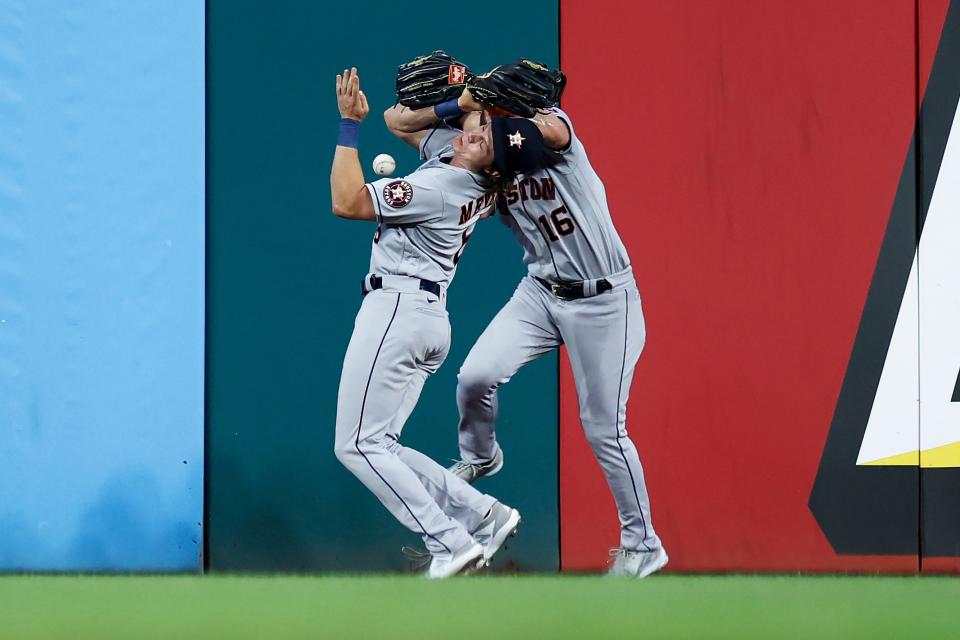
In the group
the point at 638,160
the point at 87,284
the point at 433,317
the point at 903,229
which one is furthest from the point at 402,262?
the point at 903,229

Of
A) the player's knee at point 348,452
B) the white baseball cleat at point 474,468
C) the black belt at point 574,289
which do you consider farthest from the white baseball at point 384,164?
the white baseball cleat at point 474,468

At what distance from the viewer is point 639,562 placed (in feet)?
13.8

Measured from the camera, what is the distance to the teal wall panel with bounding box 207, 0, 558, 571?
4590 mm

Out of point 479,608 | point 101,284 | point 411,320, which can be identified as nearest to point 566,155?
point 411,320

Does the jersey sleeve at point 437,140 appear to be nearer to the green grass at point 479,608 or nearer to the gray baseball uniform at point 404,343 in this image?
the gray baseball uniform at point 404,343

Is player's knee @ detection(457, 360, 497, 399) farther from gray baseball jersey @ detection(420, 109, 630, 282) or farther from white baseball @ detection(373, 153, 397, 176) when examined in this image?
white baseball @ detection(373, 153, 397, 176)

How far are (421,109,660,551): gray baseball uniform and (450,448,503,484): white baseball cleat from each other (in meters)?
0.29

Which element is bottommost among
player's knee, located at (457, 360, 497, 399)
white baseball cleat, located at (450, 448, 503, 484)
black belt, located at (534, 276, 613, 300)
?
white baseball cleat, located at (450, 448, 503, 484)

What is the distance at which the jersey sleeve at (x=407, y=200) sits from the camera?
12.7 ft

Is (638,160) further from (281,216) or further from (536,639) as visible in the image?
(536,639)

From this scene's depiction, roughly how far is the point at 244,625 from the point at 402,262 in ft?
4.57

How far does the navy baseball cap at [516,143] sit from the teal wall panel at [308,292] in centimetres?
72

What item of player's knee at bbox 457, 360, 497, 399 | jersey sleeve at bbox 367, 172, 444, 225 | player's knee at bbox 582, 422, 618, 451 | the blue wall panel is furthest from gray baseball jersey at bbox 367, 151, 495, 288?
the blue wall panel

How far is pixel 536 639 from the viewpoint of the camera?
2848mm
